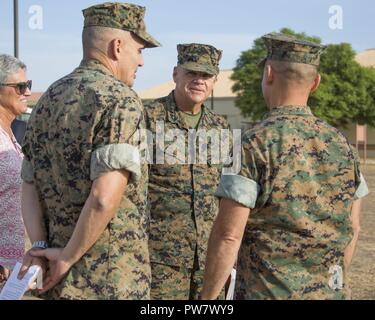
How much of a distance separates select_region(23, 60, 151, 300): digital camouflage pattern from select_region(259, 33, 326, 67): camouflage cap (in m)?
0.60

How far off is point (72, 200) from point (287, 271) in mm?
854

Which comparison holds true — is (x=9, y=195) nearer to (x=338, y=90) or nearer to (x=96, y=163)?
(x=96, y=163)

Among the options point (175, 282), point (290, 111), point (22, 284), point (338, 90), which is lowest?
point (338, 90)

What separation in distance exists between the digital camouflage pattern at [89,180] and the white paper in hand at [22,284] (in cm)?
8

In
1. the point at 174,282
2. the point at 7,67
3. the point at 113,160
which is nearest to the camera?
the point at 113,160

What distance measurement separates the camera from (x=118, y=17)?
8.11ft

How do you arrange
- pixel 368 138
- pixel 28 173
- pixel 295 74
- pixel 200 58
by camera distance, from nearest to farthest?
pixel 295 74 → pixel 28 173 → pixel 200 58 → pixel 368 138

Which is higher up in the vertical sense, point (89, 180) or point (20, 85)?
point (20, 85)

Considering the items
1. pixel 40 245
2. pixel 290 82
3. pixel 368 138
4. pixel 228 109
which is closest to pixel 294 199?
pixel 290 82

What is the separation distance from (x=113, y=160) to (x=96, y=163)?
0.21 ft

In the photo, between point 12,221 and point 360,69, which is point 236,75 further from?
point 12,221

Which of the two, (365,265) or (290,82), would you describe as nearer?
(290,82)

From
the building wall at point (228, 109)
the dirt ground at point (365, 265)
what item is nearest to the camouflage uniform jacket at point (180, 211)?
the dirt ground at point (365, 265)

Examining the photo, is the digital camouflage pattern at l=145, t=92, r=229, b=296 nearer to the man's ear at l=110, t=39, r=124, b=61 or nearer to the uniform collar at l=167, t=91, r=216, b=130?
the uniform collar at l=167, t=91, r=216, b=130
